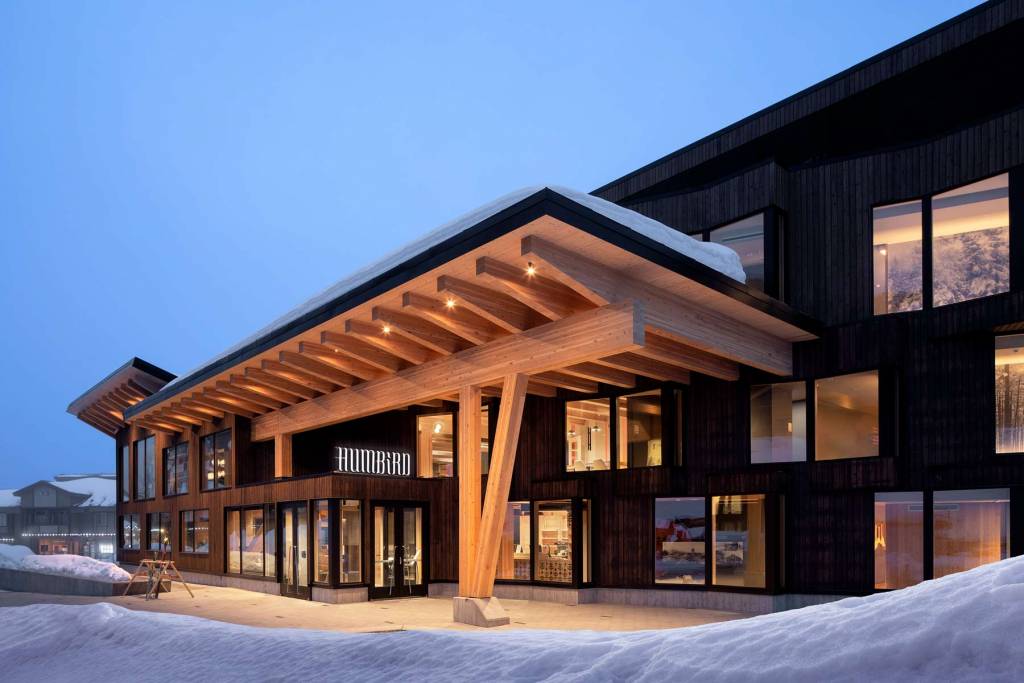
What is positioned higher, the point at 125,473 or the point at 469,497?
the point at 469,497

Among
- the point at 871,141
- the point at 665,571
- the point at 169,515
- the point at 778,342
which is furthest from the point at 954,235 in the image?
the point at 169,515

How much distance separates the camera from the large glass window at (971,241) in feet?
41.7

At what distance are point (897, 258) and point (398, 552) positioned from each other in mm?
11295

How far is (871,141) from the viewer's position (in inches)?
750

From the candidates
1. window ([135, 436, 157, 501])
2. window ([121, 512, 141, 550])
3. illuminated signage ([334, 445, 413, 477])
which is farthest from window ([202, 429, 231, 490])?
window ([121, 512, 141, 550])

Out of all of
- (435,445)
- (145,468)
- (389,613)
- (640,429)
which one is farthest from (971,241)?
(145,468)

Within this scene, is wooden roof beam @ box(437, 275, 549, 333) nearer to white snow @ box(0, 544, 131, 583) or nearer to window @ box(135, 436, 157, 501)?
white snow @ box(0, 544, 131, 583)

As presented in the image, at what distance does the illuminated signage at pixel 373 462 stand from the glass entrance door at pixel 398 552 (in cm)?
77

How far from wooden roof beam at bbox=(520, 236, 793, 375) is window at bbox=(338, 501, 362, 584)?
8.27 metres

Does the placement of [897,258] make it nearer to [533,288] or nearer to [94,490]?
[533,288]

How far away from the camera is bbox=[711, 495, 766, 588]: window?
47.8ft

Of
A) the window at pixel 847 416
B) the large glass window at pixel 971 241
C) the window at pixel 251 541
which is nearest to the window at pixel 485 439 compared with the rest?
the window at pixel 251 541

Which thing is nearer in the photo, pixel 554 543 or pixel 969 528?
pixel 969 528

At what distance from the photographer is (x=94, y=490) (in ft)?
208
